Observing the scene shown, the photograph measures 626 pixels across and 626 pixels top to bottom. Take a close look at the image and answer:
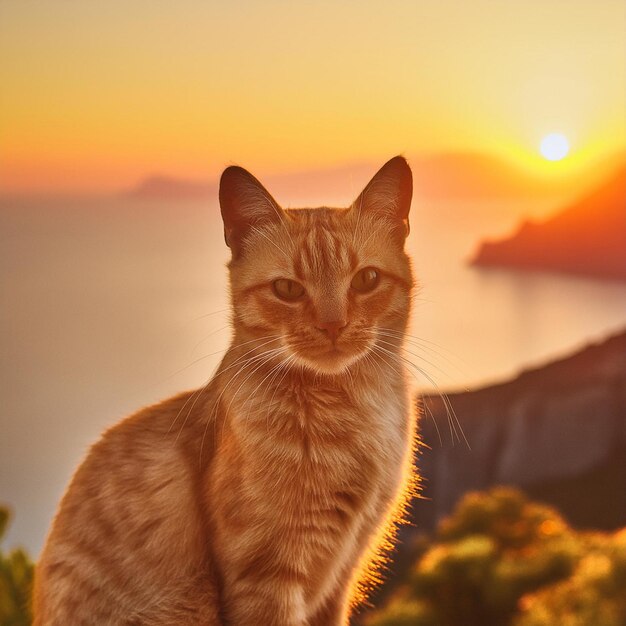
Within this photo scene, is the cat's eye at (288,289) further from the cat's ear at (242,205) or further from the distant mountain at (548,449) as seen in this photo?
the distant mountain at (548,449)

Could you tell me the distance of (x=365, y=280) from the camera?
3.69 ft

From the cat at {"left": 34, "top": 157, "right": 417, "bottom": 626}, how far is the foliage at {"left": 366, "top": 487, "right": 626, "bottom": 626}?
3.67 feet

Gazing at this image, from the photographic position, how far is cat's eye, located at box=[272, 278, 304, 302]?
1106 mm

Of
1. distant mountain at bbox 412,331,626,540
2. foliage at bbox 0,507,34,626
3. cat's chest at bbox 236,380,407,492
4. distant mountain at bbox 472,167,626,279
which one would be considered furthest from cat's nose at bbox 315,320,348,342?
distant mountain at bbox 412,331,626,540

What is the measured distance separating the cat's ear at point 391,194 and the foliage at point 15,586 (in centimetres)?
95

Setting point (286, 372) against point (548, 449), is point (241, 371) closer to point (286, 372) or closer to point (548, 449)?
point (286, 372)

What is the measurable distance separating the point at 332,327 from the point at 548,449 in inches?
112

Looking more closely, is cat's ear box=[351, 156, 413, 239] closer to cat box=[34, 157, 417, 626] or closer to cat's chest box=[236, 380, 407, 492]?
cat box=[34, 157, 417, 626]

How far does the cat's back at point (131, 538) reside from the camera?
40.8 inches

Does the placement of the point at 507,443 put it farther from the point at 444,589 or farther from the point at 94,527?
the point at 94,527

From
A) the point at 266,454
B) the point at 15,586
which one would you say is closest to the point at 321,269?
the point at 266,454

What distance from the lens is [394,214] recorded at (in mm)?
1164

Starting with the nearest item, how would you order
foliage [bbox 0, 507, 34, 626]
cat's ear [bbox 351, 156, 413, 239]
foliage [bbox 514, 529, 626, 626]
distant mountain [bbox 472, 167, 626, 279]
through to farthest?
cat's ear [bbox 351, 156, 413, 239] → foliage [bbox 0, 507, 34, 626] → foliage [bbox 514, 529, 626, 626] → distant mountain [bbox 472, 167, 626, 279]

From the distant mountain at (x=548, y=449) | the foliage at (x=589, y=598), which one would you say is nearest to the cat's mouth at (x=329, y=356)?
the foliage at (x=589, y=598)
